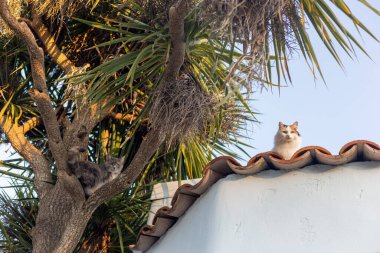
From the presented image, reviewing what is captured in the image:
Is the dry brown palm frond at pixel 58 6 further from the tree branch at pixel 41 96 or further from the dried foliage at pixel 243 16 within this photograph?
the dried foliage at pixel 243 16

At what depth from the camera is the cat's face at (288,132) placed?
238 inches

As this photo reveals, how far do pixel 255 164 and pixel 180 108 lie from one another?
1182 millimetres

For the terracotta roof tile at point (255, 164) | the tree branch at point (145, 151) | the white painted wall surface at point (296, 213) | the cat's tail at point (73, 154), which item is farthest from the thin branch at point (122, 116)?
the white painted wall surface at point (296, 213)

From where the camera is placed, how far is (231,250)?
13.6 feet

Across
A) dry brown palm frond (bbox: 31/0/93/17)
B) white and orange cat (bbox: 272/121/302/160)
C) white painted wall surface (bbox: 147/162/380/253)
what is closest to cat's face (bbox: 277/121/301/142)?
white and orange cat (bbox: 272/121/302/160)

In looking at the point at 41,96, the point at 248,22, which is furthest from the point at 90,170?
the point at 248,22

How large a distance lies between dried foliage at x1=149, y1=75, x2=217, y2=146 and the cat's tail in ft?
2.15

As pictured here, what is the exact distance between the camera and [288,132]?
20.0ft

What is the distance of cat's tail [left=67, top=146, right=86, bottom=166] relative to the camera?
17.6ft

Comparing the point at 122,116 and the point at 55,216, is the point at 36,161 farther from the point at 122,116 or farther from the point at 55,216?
the point at 122,116

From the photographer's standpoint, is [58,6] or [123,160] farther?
[123,160]

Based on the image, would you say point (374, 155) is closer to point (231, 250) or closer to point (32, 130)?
point (231, 250)

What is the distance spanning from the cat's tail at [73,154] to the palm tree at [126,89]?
0.36 feet

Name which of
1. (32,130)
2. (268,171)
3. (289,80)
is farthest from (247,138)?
(268,171)
